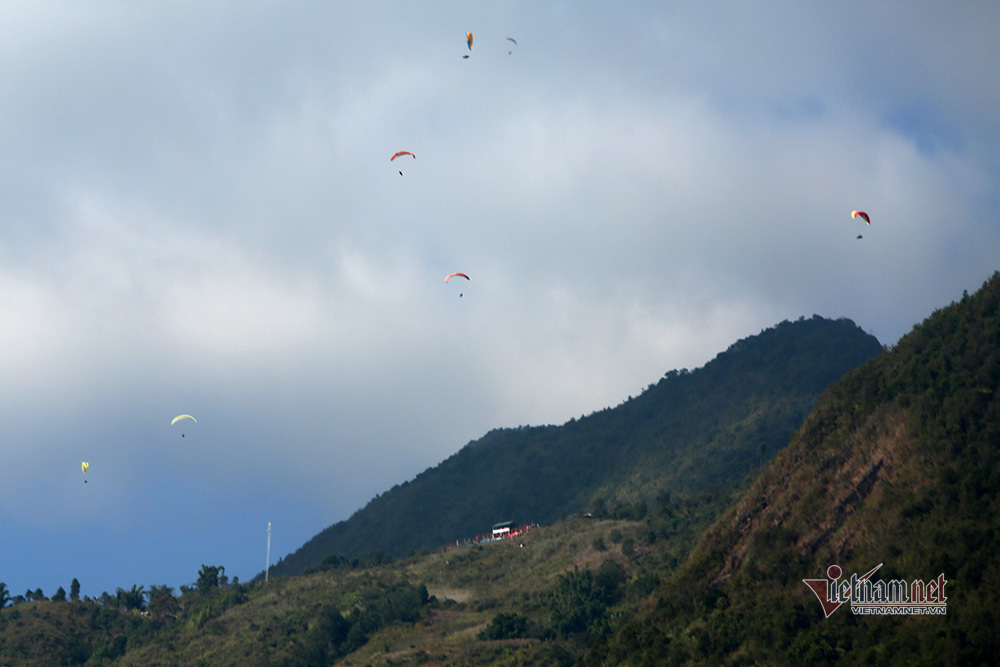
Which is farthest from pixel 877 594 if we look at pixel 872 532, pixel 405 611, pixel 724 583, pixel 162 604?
pixel 162 604

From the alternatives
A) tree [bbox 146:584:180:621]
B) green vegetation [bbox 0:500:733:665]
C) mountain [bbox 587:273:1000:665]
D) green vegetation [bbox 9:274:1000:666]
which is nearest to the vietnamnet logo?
mountain [bbox 587:273:1000:665]

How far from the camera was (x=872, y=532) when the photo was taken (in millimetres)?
46281

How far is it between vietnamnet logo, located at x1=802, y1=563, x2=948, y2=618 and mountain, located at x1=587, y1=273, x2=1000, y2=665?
0.46 feet

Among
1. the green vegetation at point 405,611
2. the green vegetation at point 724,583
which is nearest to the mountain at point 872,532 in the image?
the green vegetation at point 724,583

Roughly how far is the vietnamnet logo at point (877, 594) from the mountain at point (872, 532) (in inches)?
5.6

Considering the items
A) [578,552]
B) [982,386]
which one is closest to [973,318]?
[982,386]

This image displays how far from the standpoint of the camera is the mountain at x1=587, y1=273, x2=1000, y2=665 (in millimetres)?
39281

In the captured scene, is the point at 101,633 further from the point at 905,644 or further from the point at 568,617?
the point at 905,644

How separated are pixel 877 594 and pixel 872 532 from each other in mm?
4385

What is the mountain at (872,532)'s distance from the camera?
3928cm

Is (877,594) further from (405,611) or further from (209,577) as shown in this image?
(209,577)

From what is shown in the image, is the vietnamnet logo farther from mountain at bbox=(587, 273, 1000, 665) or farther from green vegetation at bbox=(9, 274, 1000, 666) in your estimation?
green vegetation at bbox=(9, 274, 1000, 666)

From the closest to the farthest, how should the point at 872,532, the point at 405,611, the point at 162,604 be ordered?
the point at 872,532, the point at 405,611, the point at 162,604

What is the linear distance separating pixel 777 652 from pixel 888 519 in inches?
367
